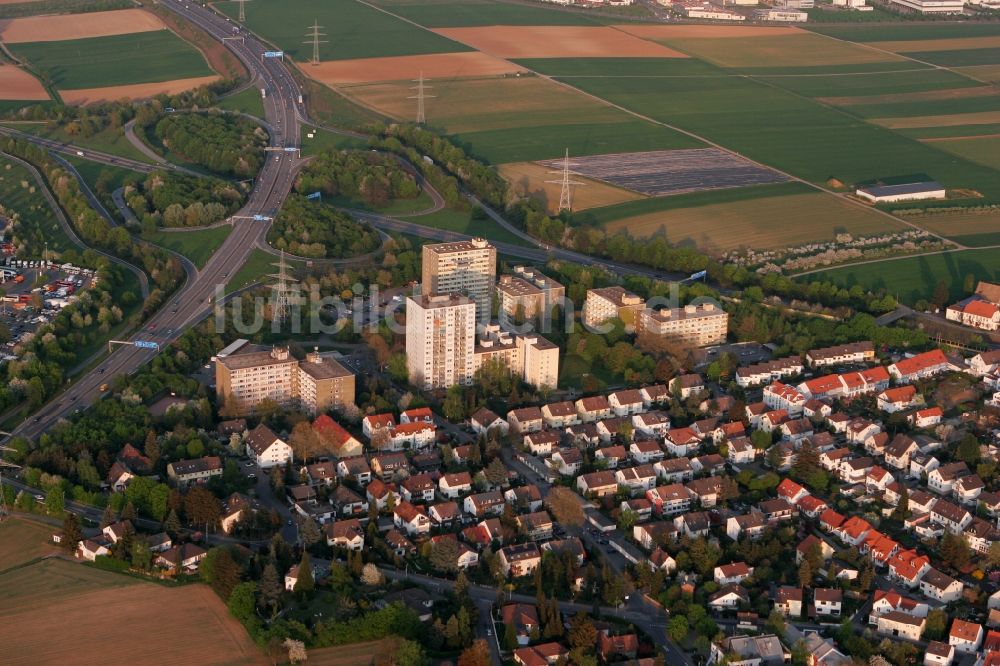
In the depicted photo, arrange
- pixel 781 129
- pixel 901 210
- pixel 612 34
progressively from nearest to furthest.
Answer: pixel 901 210 → pixel 781 129 → pixel 612 34

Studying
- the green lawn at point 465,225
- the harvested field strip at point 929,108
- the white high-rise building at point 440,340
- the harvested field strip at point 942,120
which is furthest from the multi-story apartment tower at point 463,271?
the harvested field strip at point 929,108

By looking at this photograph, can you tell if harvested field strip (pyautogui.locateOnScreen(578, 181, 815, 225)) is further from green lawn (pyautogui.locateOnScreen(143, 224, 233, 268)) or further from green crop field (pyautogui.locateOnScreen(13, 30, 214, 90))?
green crop field (pyautogui.locateOnScreen(13, 30, 214, 90))

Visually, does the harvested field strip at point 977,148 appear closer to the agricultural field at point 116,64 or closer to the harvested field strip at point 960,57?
the harvested field strip at point 960,57

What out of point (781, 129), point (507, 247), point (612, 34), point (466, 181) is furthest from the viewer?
point (612, 34)

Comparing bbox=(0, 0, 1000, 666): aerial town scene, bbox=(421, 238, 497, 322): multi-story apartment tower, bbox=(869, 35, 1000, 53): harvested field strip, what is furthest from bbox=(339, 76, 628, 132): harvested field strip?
bbox=(869, 35, 1000, 53): harvested field strip

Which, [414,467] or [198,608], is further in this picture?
[414,467]

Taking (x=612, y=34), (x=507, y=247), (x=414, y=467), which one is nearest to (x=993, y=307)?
(x=507, y=247)

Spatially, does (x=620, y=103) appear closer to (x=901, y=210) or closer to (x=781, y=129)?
(x=781, y=129)
